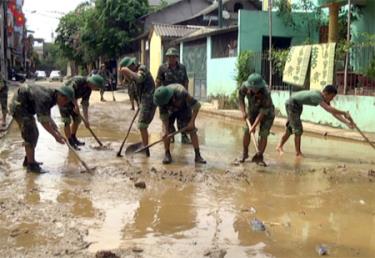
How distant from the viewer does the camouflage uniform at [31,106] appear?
7004 millimetres

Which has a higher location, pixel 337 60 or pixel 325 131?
pixel 337 60

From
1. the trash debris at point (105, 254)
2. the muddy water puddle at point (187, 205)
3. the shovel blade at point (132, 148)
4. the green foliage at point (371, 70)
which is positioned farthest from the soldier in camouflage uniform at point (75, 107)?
the green foliage at point (371, 70)

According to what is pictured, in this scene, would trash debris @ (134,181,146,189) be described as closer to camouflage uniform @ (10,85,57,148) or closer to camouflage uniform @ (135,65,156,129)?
camouflage uniform @ (10,85,57,148)

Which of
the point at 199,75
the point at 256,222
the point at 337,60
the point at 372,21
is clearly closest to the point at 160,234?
the point at 256,222

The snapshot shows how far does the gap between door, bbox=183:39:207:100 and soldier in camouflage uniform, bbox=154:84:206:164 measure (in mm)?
14264

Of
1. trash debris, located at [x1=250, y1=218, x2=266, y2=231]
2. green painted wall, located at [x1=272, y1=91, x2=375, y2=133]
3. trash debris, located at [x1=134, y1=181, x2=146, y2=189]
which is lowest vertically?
trash debris, located at [x1=250, y1=218, x2=266, y2=231]

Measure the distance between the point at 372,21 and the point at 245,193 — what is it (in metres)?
11.6

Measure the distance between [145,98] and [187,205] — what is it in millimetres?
3215

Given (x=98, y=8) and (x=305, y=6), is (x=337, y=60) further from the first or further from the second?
(x=98, y=8)

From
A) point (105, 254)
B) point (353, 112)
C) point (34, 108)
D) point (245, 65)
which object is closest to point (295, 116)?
point (34, 108)

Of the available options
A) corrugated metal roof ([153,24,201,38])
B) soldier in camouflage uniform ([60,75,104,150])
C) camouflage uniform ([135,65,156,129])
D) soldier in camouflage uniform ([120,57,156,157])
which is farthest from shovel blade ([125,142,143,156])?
corrugated metal roof ([153,24,201,38])

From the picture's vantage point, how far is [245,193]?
6406 mm

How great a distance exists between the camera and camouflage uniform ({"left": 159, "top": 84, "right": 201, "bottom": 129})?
7789 millimetres

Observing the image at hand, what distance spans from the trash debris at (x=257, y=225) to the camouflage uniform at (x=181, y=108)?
3.00 metres
